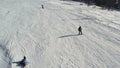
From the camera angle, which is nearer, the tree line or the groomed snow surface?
the groomed snow surface

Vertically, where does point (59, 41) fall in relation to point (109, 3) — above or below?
below

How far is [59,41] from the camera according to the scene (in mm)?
22969

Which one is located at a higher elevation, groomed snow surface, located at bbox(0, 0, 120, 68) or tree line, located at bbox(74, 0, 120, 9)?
tree line, located at bbox(74, 0, 120, 9)

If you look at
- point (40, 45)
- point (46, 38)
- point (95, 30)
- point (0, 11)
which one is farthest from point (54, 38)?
point (0, 11)

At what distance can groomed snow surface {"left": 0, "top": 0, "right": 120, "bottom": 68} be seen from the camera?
17.9 m

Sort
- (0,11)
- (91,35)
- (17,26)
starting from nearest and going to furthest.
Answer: (91,35) → (17,26) → (0,11)

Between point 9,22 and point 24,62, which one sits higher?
point 9,22

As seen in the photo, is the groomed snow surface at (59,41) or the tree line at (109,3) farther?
the tree line at (109,3)

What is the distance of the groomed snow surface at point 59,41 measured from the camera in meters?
17.9

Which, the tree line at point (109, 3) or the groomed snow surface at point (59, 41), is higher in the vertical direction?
the tree line at point (109, 3)

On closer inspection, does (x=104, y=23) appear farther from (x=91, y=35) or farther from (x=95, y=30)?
(x=91, y=35)

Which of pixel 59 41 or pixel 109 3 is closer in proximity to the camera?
pixel 59 41

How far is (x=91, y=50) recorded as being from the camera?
805 inches

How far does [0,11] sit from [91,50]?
85.0 feet
